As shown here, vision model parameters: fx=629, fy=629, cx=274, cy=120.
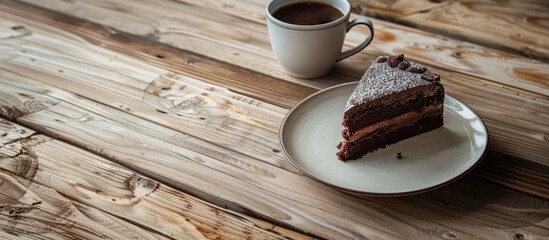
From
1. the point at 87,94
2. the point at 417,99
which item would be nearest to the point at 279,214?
the point at 417,99

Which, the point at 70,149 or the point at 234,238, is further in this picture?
the point at 70,149

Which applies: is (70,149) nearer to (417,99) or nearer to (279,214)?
(279,214)

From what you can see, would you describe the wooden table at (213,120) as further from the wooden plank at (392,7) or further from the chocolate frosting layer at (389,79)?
the chocolate frosting layer at (389,79)

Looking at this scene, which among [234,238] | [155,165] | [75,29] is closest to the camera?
[234,238]

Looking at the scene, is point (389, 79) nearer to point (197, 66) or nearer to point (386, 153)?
point (386, 153)

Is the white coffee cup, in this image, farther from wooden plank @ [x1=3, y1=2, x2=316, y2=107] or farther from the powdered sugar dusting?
the powdered sugar dusting

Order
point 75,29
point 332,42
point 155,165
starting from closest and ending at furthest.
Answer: point 155,165
point 332,42
point 75,29

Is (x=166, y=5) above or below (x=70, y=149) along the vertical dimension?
Result: above

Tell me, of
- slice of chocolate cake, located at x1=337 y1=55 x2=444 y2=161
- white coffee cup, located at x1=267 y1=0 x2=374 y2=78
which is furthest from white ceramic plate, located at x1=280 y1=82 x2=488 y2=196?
white coffee cup, located at x1=267 y1=0 x2=374 y2=78
